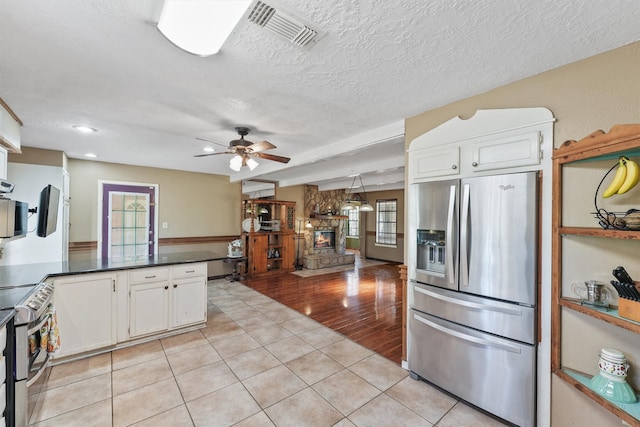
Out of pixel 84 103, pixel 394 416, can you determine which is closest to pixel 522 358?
pixel 394 416

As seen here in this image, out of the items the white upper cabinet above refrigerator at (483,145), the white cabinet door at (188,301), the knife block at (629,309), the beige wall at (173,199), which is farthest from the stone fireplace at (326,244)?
the knife block at (629,309)

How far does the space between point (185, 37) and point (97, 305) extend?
286 centimetres

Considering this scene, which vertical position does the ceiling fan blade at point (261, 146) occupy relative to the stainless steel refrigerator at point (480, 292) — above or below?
above

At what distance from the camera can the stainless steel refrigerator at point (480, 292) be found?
180cm

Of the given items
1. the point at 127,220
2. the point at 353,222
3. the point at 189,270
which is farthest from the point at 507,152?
the point at 353,222

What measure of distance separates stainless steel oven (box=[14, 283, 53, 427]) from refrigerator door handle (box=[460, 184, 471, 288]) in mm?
3039

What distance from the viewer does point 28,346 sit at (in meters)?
1.78

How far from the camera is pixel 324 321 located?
371cm

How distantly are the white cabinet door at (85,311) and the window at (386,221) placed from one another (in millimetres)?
7765

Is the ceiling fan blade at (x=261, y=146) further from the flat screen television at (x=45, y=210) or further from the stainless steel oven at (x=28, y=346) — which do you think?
the stainless steel oven at (x=28, y=346)

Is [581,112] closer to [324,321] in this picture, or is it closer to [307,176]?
[324,321]

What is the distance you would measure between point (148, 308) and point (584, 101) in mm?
4306

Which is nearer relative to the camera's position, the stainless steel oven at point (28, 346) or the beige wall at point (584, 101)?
the beige wall at point (584, 101)

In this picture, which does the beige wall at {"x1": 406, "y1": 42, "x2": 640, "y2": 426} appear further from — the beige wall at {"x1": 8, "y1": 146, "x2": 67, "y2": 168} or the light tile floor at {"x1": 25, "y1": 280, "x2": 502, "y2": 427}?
the beige wall at {"x1": 8, "y1": 146, "x2": 67, "y2": 168}
